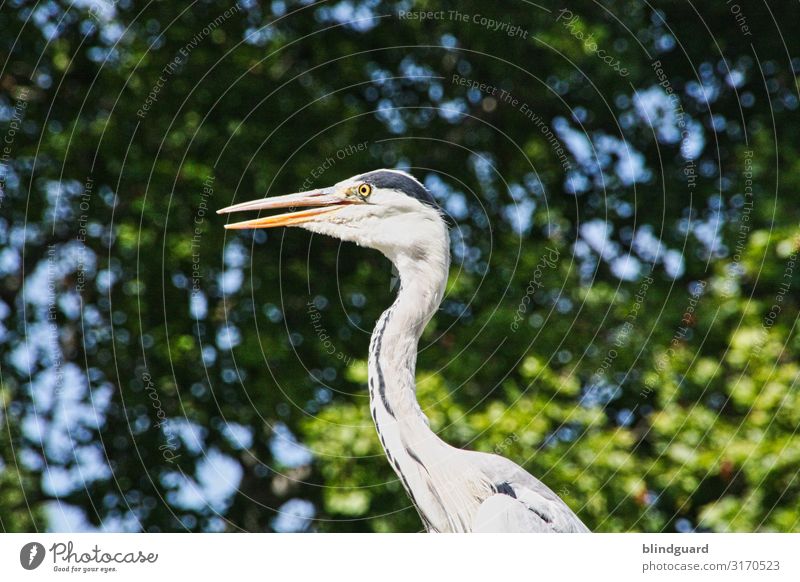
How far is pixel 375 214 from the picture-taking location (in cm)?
367

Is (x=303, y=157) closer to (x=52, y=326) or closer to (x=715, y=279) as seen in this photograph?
(x=52, y=326)

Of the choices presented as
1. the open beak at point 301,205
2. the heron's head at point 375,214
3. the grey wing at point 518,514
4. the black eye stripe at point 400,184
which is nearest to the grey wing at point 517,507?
the grey wing at point 518,514

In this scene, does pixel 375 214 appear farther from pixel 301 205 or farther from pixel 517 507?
pixel 517 507

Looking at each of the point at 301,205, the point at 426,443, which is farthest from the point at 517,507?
the point at 301,205

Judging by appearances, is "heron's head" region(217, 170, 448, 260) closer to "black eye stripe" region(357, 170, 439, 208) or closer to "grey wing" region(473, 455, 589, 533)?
"black eye stripe" region(357, 170, 439, 208)

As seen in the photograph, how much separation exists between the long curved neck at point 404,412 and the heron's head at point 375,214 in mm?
264

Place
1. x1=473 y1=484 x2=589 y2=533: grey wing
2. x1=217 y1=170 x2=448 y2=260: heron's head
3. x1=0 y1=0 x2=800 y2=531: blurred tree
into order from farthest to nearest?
x1=0 y1=0 x2=800 y2=531: blurred tree, x1=217 y1=170 x2=448 y2=260: heron's head, x1=473 y1=484 x2=589 y2=533: grey wing

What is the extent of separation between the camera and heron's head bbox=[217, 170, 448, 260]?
11.8 ft

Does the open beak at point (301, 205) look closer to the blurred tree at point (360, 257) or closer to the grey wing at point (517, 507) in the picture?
the grey wing at point (517, 507)

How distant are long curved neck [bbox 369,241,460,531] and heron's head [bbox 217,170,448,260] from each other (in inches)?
10.4

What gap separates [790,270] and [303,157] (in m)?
2.97

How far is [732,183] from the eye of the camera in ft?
21.7

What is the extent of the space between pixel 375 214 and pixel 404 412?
0.73 metres

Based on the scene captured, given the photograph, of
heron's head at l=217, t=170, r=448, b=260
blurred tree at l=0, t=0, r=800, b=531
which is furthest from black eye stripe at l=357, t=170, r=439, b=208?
blurred tree at l=0, t=0, r=800, b=531
